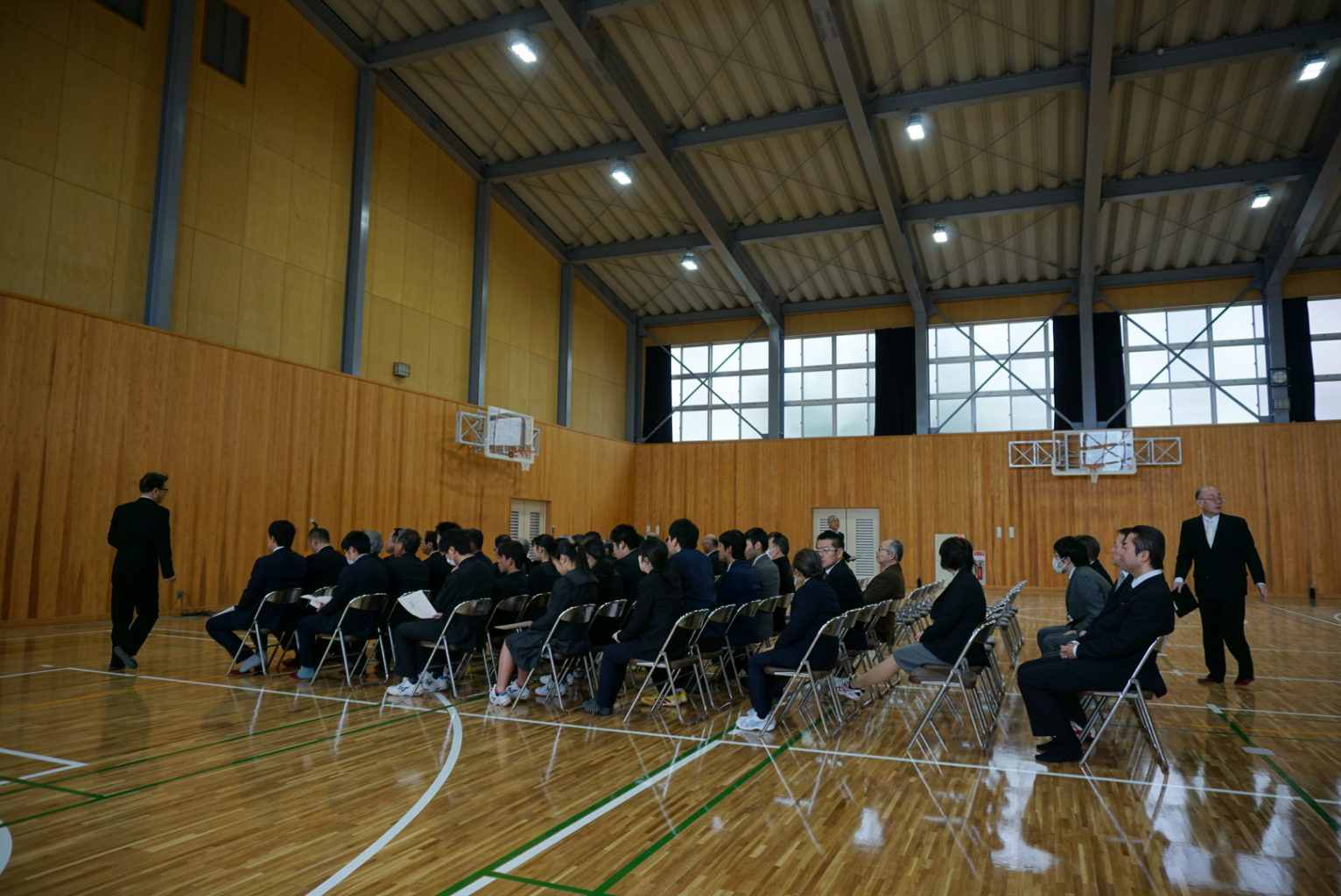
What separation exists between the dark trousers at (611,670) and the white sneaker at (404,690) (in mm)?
1589

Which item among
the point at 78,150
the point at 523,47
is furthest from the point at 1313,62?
the point at 78,150

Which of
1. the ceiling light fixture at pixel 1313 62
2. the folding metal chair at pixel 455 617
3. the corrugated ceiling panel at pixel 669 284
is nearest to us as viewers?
the folding metal chair at pixel 455 617

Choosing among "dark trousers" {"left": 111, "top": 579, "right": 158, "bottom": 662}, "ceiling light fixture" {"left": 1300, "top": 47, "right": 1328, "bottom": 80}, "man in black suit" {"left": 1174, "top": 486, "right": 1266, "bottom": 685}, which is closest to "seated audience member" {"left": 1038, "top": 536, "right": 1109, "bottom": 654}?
"man in black suit" {"left": 1174, "top": 486, "right": 1266, "bottom": 685}

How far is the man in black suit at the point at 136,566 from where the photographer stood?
7305mm

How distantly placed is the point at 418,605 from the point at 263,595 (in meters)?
1.72

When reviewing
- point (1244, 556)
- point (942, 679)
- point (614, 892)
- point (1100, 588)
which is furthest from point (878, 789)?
point (1244, 556)

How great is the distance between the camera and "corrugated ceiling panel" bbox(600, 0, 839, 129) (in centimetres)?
1394

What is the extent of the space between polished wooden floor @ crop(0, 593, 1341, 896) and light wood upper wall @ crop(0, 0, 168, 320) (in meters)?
6.71

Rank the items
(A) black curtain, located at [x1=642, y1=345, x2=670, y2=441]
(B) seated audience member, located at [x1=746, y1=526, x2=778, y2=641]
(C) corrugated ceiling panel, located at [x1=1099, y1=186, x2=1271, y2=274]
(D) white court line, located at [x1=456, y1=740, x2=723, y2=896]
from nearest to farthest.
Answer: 1. (D) white court line, located at [x1=456, y1=740, x2=723, y2=896]
2. (B) seated audience member, located at [x1=746, y1=526, x2=778, y2=641]
3. (C) corrugated ceiling panel, located at [x1=1099, y1=186, x2=1271, y2=274]
4. (A) black curtain, located at [x1=642, y1=345, x2=670, y2=441]

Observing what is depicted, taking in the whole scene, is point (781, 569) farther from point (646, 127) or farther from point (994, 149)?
point (994, 149)

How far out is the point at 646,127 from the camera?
15734 mm

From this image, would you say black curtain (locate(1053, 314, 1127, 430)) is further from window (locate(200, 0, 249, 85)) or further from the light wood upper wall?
the light wood upper wall

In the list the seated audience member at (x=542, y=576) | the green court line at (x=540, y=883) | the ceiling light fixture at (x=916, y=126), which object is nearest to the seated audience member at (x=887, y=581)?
the seated audience member at (x=542, y=576)

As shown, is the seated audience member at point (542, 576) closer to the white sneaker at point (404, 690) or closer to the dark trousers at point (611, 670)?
the white sneaker at point (404, 690)
